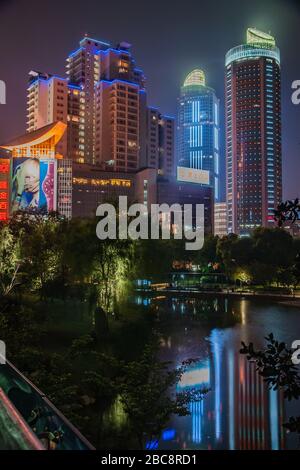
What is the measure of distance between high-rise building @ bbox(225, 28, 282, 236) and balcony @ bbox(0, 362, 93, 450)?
112875 mm

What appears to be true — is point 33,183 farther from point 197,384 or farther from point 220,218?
point 220,218

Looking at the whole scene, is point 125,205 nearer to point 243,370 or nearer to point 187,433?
point 243,370

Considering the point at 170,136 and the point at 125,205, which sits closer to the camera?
the point at 125,205

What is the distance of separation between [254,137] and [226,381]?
11092cm

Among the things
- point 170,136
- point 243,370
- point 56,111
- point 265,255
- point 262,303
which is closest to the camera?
point 243,370

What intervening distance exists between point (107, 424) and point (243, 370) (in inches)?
290

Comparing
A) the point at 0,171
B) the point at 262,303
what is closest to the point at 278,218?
the point at 262,303

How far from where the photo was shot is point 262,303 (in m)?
34.8

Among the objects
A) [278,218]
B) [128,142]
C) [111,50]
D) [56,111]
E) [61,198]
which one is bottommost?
[278,218]

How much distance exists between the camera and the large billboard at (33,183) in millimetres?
77500

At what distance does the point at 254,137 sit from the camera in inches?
4646

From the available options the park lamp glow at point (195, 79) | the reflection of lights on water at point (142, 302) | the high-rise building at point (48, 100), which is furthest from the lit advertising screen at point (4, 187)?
the park lamp glow at point (195, 79)

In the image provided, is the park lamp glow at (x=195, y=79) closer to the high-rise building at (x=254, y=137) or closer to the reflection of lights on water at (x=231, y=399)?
the high-rise building at (x=254, y=137)

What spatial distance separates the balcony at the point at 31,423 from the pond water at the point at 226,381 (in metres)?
5.19
